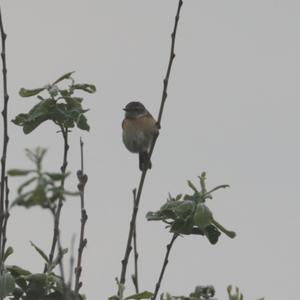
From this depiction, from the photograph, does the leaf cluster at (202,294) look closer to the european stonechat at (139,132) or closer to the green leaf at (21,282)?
the green leaf at (21,282)

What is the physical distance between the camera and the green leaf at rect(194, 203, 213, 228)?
3.90 metres

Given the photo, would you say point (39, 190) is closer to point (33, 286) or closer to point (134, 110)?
point (33, 286)

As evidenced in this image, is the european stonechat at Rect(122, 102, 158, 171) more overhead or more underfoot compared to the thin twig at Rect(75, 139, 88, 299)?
more overhead

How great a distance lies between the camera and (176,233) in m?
4.16

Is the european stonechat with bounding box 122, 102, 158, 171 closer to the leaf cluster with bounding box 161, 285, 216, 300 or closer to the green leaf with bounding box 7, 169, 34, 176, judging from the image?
the leaf cluster with bounding box 161, 285, 216, 300

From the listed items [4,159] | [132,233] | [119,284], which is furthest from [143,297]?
[4,159]

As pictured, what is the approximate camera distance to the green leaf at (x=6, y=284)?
3480 millimetres

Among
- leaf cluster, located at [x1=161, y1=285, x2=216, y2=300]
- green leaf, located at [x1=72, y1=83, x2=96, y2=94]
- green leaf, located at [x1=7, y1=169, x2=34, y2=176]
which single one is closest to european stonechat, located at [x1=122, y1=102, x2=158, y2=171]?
green leaf, located at [x1=72, y1=83, x2=96, y2=94]

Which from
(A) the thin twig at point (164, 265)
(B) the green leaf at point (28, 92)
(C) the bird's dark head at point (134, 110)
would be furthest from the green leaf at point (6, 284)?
(C) the bird's dark head at point (134, 110)

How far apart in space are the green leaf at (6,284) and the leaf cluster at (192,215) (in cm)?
93

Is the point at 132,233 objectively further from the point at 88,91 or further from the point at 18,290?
the point at 88,91

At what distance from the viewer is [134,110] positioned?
10.6 meters

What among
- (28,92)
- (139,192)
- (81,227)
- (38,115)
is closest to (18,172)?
(81,227)

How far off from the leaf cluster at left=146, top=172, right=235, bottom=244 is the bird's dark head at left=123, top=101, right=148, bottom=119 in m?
6.22
